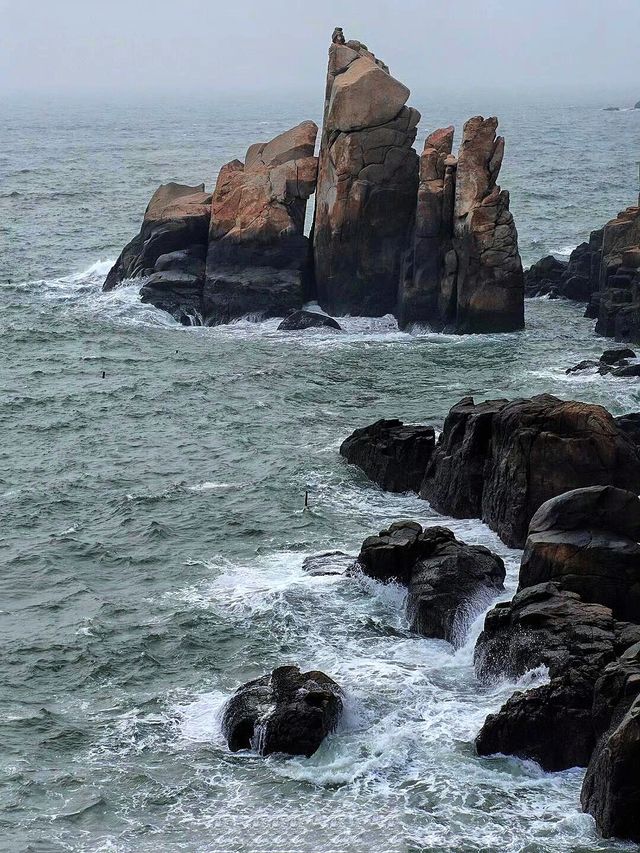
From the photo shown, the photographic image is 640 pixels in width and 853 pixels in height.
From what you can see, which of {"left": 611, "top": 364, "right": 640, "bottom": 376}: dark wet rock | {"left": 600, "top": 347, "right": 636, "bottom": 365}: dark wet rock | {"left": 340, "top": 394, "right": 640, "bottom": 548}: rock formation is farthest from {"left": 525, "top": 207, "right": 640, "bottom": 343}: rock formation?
{"left": 340, "top": 394, "right": 640, "bottom": 548}: rock formation

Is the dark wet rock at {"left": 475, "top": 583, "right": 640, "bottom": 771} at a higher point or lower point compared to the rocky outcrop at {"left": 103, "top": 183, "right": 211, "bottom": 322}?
lower

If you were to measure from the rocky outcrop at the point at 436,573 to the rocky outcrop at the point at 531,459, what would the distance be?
10.1ft

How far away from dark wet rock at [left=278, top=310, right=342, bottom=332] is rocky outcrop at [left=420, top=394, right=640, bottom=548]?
931 inches

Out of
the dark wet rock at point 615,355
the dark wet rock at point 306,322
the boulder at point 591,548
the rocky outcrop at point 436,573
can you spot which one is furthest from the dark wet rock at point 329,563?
the dark wet rock at point 306,322

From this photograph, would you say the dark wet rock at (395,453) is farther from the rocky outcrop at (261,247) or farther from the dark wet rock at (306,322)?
the rocky outcrop at (261,247)

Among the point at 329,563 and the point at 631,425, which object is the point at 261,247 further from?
the point at 329,563

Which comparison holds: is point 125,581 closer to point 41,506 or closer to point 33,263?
point 41,506

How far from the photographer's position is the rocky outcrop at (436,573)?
1302 inches

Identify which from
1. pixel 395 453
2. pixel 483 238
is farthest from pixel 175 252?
pixel 395 453

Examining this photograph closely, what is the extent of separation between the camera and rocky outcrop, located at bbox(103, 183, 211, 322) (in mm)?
66500

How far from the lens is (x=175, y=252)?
6800 centimetres

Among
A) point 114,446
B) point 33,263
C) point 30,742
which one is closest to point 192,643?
point 30,742

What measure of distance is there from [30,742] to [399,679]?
8378 millimetres

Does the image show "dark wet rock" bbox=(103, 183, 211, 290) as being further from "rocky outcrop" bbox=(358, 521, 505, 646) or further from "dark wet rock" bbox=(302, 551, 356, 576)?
"rocky outcrop" bbox=(358, 521, 505, 646)
